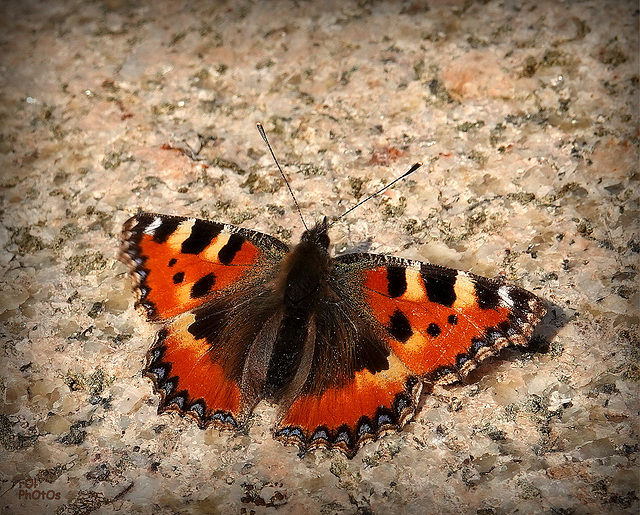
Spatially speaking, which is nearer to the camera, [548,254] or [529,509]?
[529,509]

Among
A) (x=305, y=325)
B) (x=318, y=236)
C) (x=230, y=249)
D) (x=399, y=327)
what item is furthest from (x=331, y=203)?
(x=399, y=327)

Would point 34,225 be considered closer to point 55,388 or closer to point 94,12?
point 55,388

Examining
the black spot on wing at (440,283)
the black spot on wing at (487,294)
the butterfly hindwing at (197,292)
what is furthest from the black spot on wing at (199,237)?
the black spot on wing at (487,294)

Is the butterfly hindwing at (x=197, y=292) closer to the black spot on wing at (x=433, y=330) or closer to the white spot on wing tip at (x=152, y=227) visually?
the white spot on wing tip at (x=152, y=227)

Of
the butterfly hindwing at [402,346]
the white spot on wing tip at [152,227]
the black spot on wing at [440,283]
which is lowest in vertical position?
the butterfly hindwing at [402,346]

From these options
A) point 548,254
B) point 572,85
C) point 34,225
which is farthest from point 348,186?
point 34,225

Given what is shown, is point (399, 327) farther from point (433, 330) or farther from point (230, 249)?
point (230, 249)
